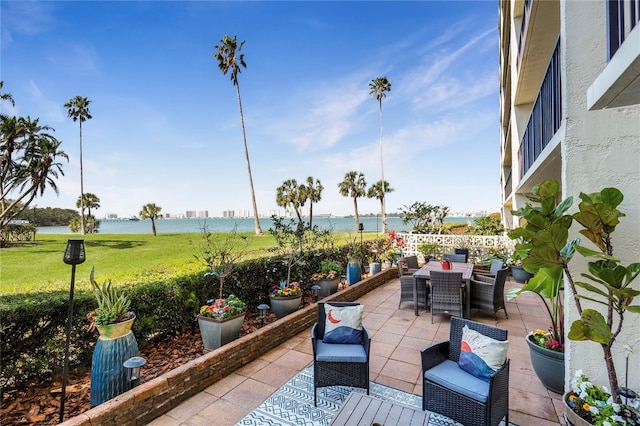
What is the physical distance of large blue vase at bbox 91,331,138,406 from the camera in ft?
9.23

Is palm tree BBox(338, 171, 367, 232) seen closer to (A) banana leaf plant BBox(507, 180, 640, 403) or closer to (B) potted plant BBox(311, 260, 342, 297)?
(B) potted plant BBox(311, 260, 342, 297)

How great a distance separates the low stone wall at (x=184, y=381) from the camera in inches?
99.0

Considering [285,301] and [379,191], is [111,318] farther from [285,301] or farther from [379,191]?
[379,191]

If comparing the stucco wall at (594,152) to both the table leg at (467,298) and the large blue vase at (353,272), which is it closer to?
the table leg at (467,298)

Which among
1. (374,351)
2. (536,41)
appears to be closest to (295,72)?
(536,41)

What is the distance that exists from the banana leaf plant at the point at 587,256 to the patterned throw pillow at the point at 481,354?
59 cm

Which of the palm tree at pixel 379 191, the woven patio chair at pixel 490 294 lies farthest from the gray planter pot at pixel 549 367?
the palm tree at pixel 379 191

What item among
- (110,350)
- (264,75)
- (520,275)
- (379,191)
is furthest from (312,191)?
(110,350)

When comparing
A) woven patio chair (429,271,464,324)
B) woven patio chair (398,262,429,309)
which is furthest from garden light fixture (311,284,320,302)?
woven patio chair (429,271,464,324)

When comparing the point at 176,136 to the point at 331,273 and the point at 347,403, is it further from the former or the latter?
the point at 347,403

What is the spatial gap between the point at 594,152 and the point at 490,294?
145 inches

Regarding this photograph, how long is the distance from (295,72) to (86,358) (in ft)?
37.7

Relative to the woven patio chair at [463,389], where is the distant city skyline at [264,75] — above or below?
above

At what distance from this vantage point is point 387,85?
93.4ft
